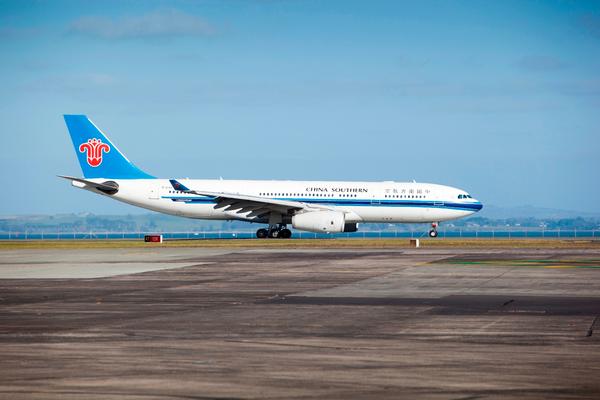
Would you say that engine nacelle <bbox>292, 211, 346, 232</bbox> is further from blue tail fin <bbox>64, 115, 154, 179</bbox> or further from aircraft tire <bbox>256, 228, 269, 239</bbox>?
blue tail fin <bbox>64, 115, 154, 179</bbox>

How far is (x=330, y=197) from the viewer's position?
212 ft

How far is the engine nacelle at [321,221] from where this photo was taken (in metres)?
61.8

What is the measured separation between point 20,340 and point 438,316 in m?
7.76

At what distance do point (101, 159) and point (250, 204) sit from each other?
451 inches

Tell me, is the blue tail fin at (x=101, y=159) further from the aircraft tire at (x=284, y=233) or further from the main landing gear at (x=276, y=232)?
the aircraft tire at (x=284, y=233)

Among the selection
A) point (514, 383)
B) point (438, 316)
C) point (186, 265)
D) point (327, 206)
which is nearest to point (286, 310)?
point (438, 316)

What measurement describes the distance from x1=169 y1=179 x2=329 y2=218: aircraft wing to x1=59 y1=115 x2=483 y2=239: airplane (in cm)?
7

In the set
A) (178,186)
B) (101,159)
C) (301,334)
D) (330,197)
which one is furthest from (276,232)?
(301,334)

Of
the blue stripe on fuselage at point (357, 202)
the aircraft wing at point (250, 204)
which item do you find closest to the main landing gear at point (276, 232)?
the aircraft wing at point (250, 204)

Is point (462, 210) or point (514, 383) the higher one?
point (462, 210)

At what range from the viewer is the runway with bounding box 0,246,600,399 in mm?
10969

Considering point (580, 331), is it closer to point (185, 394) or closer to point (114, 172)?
point (185, 394)

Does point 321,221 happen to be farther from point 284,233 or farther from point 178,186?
point 178,186

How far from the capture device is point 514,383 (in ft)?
36.3
